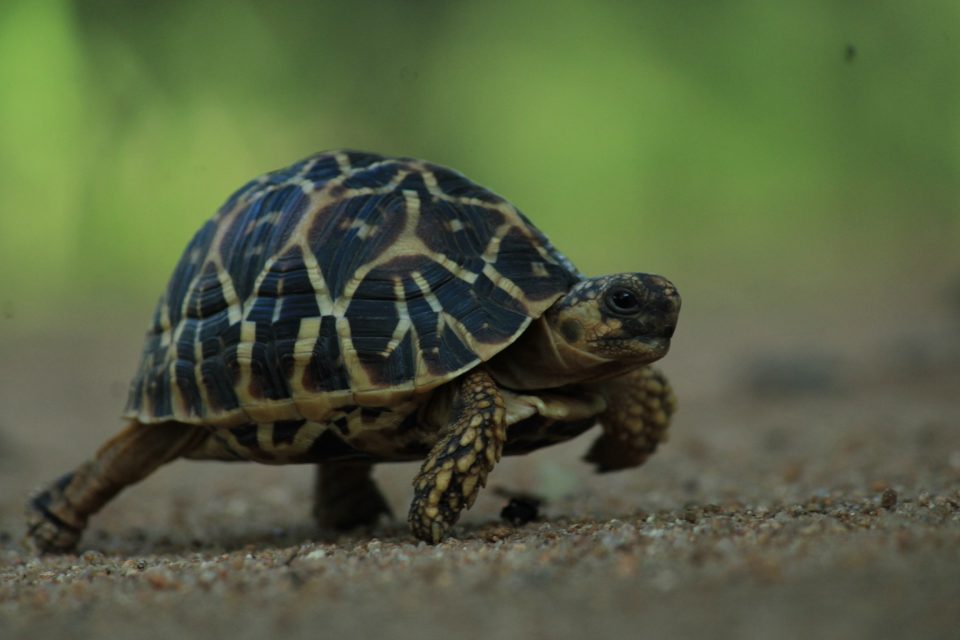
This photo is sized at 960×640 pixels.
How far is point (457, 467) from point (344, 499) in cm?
162

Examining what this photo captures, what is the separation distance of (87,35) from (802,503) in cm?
1274

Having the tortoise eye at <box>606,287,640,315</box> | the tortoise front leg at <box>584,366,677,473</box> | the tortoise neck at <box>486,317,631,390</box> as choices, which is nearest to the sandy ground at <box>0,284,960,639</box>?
the tortoise front leg at <box>584,366,677,473</box>

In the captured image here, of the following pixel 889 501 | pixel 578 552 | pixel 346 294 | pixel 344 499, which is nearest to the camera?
pixel 578 552

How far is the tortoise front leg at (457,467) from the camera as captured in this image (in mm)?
3318

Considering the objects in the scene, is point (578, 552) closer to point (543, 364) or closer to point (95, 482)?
point (543, 364)

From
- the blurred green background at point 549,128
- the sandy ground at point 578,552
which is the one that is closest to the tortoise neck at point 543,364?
the sandy ground at point 578,552

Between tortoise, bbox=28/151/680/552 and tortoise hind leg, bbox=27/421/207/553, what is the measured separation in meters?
0.09

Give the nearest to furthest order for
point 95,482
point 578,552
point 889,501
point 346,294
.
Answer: point 578,552, point 889,501, point 346,294, point 95,482

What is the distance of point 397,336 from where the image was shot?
136 inches

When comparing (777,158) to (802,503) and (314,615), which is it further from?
(314,615)

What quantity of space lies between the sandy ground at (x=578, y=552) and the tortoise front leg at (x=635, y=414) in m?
0.27

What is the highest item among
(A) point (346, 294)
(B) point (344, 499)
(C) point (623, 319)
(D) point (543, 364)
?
(A) point (346, 294)

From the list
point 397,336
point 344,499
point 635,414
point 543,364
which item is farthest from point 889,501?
point 344,499

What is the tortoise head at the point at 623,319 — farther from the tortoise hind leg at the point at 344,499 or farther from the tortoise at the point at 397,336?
the tortoise hind leg at the point at 344,499
